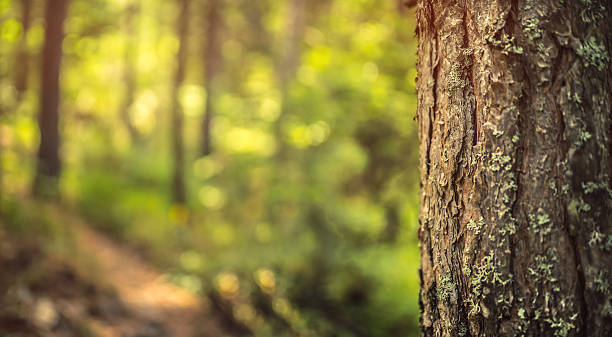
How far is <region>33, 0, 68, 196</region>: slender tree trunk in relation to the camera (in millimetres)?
12328

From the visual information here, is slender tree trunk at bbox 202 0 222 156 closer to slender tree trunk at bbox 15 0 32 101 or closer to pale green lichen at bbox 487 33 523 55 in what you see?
slender tree trunk at bbox 15 0 32 101

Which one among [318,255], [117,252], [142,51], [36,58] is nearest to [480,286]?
[318,255]

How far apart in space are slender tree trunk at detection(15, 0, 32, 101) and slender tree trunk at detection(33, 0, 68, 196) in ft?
9.75

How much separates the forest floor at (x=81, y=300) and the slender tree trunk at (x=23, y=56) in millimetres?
8428

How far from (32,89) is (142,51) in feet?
30.1

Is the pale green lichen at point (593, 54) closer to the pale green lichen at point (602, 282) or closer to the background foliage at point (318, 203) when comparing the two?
the pale green lichen at point (602, 282)

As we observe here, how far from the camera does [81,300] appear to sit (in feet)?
23.0

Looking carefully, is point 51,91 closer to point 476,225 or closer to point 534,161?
point 476,225

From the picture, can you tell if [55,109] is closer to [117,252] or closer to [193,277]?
[117,252]

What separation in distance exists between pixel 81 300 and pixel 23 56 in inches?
523

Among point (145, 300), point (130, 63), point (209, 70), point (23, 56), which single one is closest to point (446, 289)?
point (145, 300)

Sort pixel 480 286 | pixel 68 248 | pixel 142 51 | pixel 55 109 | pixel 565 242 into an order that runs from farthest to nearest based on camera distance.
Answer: pixel 142 51
pixel 55 109
pixel 68 248
pixel 480 286
pixel 565 242

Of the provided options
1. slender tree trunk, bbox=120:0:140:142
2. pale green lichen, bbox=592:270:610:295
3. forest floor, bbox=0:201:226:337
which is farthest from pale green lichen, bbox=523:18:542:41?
slender tree trunk, bbox=120:0:140:142

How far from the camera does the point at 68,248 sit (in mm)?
8141
